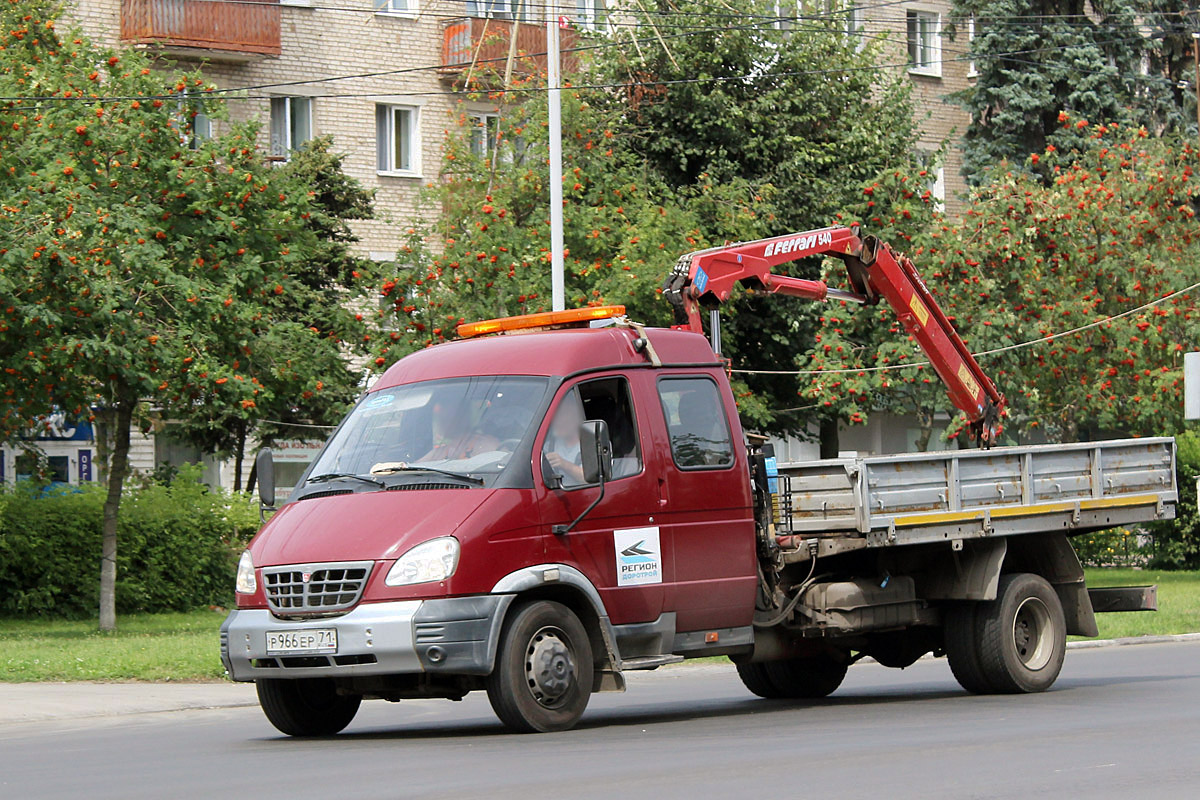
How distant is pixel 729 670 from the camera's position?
62.9ft

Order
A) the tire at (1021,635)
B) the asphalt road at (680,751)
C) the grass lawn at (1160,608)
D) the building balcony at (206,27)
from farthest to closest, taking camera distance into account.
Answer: the building balcony at (206,27)
the grass lawn at (1160,608)
the tire at (1021,635)
the asphalt road at (680,751)

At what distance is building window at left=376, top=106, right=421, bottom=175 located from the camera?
4209 cm

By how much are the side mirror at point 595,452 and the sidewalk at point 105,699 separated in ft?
17.0

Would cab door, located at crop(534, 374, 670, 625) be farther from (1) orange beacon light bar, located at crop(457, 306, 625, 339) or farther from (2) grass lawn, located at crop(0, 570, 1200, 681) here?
(2) grass lawn, located at crop(0, 570, 1200, 681)

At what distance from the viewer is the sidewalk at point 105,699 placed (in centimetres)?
1495

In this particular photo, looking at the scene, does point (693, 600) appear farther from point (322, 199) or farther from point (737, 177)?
point (322, 199)

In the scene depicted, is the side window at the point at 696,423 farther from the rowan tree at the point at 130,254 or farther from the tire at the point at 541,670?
the rowan tree at the point at 130,254

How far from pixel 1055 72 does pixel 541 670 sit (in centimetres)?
3609

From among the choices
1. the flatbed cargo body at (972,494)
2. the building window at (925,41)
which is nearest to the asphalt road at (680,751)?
the flatbed cargo body at (972,494)

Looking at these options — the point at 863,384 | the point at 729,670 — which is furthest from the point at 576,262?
the point at 729,670

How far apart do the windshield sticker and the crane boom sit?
2.54 metres

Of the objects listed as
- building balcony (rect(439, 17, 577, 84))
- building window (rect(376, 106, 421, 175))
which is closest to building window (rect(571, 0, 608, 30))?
building balcony (rect(439, 17, 577, 84))

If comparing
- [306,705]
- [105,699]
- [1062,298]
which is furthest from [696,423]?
[1062,298]

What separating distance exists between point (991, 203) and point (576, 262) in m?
7.73
